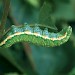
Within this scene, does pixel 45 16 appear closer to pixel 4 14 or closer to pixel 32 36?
pixel 32 36

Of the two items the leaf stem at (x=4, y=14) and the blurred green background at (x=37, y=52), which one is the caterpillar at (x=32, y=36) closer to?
the leaf stem at (x=4, y=14)

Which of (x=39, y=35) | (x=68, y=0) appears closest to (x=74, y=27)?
(x=68, y=0)

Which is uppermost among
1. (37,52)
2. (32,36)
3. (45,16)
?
(37,52)

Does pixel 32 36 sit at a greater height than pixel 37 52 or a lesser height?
lesser

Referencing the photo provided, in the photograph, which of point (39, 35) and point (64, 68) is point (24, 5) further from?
point (39, 35)

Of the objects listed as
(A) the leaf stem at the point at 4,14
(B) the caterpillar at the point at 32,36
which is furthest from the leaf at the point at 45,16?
(A) the leaf stem at the point at 4,14

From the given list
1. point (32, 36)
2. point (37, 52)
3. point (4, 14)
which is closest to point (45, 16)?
point (32, 36)
